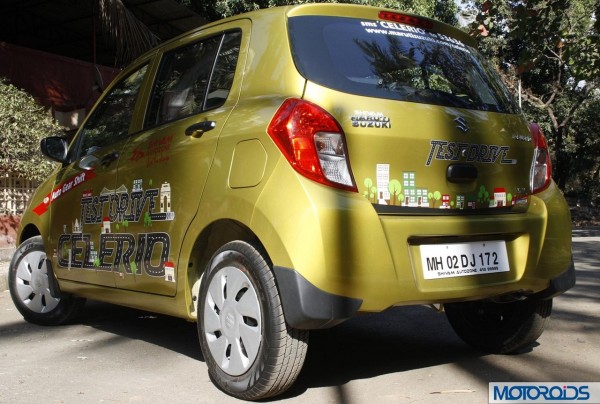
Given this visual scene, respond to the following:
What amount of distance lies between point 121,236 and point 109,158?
1.80 feet

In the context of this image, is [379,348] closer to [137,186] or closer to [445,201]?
[445,201]

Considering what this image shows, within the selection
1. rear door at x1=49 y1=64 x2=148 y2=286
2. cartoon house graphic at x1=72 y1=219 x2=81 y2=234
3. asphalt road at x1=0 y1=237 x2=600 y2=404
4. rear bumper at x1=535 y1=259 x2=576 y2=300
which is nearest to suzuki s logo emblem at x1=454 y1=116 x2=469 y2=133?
rear bumper at x1=535 y1=259 x2=576 y2=300

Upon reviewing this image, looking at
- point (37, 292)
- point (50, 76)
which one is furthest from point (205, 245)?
point (50, 76)

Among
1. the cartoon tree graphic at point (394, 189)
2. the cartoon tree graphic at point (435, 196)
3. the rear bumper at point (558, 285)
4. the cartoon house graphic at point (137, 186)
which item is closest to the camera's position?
the cartoon tree graphic at point (394, 189)

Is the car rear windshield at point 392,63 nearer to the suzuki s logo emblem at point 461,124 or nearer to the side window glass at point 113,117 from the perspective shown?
the suzuki s logo emblem at point 461,124

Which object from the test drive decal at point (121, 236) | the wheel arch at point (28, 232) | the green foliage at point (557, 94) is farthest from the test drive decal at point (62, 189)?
the green foliage at point (557, 94)

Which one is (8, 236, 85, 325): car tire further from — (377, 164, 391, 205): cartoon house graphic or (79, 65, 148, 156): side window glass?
(377, 164, 391, 205): cartoon house graphic

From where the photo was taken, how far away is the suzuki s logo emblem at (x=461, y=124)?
3.40m

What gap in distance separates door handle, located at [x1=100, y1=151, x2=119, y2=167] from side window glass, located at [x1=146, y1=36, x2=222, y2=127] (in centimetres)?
31

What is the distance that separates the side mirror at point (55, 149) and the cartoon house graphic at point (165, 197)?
149 cm

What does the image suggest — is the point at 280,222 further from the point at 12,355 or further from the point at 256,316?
the point at 12,355

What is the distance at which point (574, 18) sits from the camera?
2495 centimetres

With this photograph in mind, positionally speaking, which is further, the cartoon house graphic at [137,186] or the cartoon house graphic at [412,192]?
the cartoon house graphic at [137,186]

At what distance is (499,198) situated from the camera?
3.47 meters
